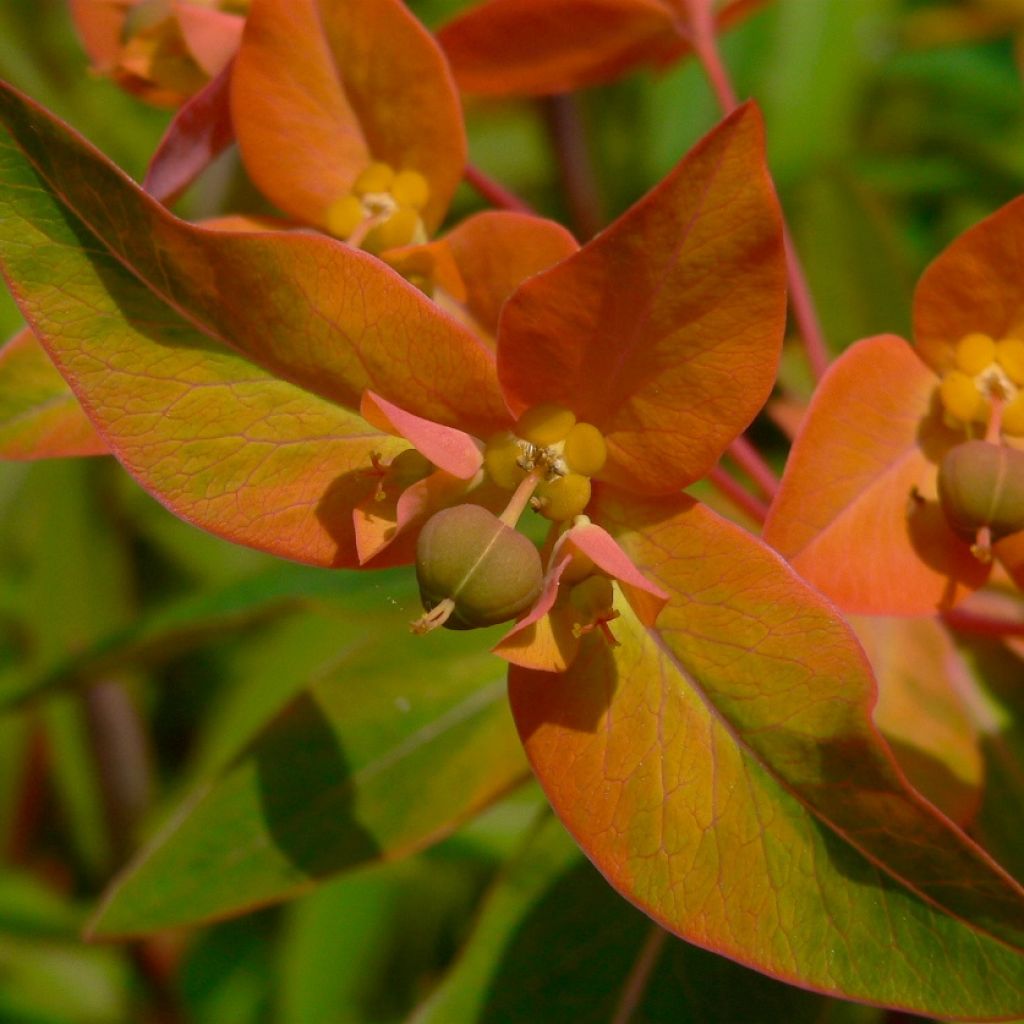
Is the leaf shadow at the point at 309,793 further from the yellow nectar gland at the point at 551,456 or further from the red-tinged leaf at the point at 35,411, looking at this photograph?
the yellow nectar gland at the point at 551,456

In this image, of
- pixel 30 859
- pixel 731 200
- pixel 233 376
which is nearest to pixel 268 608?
pixel 233 376

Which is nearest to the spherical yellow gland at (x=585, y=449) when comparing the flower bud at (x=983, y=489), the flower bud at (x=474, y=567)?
the flower bud at (x=474, y=567)

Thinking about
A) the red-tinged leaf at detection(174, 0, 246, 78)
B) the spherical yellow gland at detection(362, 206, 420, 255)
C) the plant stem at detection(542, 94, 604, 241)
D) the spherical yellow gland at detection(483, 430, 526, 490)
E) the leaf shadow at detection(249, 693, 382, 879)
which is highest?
the red-tinged leaf at detection(174, 0, 246, 78)

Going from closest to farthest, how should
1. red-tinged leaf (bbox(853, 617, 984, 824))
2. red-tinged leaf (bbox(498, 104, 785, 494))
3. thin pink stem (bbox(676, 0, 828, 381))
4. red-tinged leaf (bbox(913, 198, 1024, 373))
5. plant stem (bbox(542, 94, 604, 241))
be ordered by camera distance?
1. red-tinged leaf (bbox(498, 104, 785, 494))
2. red-tinged leaf (bbox(913, 198, 1024, 373))
3. red-tinged leaf (bbox(853, 617, 984, 824))
4. thin pink stem (bbox(676, 0, 828, 381))
5. plant stem (bbox(542, 94, 604, 241))

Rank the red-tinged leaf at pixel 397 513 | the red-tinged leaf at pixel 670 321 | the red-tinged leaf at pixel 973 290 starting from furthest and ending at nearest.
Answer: the red-tinged leaf at pixel 973 290
the red-tinged leaf at pixel 397 513
the red-tinged leaf at pixel 670 321

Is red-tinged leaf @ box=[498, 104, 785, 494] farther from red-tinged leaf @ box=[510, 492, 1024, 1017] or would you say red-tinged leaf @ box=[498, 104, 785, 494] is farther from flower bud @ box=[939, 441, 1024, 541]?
flower bud @ box=[939, 441, 1024, 541]

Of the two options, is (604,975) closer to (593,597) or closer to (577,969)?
(577,969)

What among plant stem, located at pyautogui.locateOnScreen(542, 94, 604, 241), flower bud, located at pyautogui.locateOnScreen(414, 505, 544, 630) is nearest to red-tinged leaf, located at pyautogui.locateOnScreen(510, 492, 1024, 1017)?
flower bud, located at pyautogui.locateOnScreen(414, 505, 544, 630)
